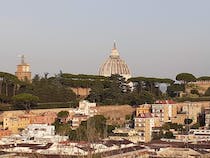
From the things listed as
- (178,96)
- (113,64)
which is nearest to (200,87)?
(178,96)

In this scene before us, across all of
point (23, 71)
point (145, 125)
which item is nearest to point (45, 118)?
point (145, 125)

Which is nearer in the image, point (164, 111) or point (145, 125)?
point (145, 125)

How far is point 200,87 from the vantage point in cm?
3316

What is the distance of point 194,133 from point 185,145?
3.99 m

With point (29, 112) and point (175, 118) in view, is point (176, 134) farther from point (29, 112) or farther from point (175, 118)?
point (29, 112)

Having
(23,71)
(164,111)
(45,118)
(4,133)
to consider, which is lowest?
(4,133)

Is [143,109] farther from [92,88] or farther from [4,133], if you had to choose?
[4,133]

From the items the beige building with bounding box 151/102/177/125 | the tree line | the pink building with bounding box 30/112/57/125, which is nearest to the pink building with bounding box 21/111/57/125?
the pink building with bounding box 30/112/57/125

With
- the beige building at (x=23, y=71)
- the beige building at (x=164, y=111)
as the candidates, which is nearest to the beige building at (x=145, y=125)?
the beige building at (x=164, y=111)

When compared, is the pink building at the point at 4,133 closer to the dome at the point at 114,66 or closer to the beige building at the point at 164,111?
the beige building at the point at 164,111

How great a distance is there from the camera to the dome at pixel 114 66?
1608 inches

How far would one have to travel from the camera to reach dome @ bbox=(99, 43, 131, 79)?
40844 mm

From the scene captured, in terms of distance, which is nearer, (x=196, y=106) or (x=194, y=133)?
(x=194, y=133)

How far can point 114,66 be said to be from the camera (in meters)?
41.3
